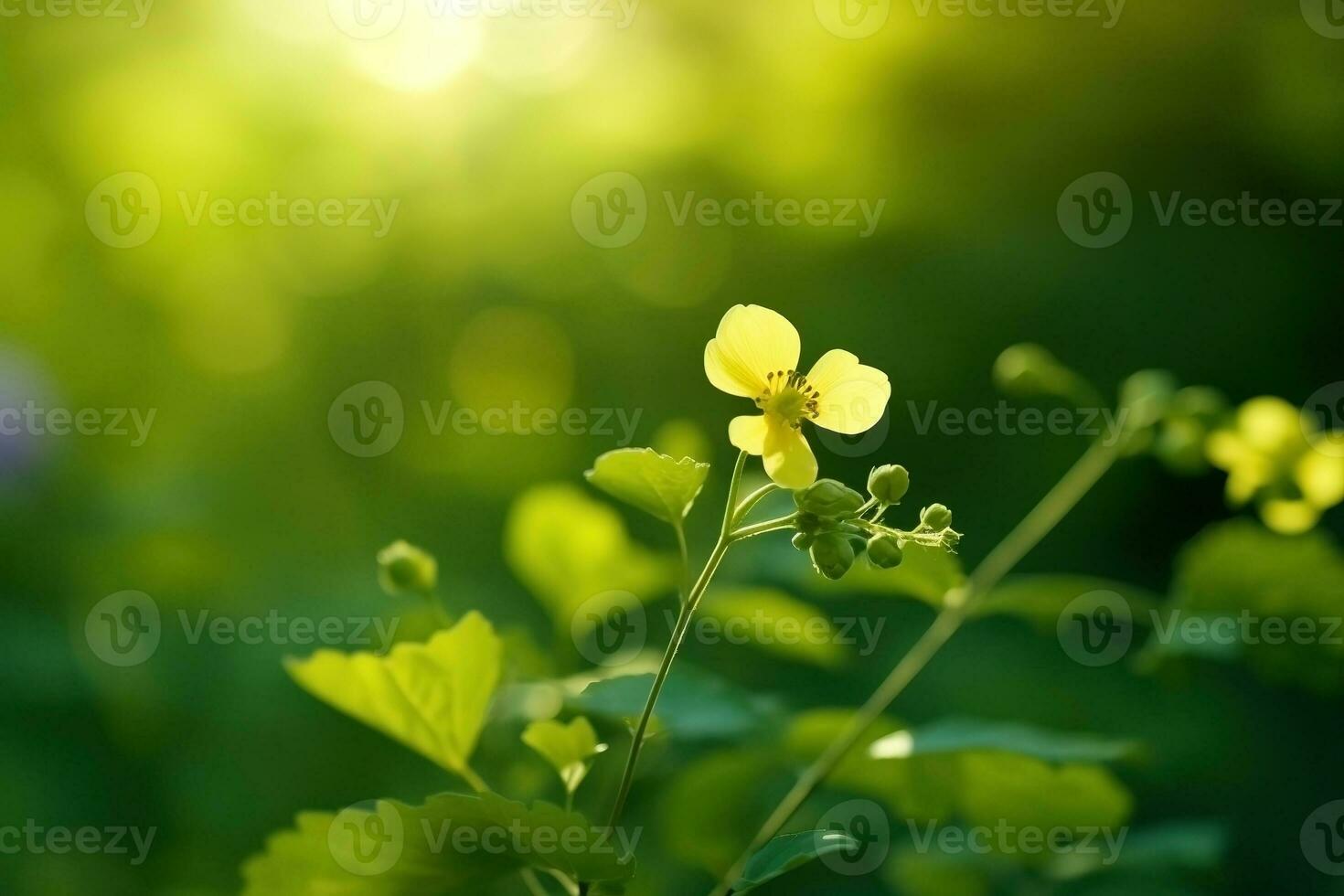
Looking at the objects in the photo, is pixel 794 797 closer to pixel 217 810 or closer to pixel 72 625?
pixel 217 810

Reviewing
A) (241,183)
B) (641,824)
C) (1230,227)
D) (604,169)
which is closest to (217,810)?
(641,824)
